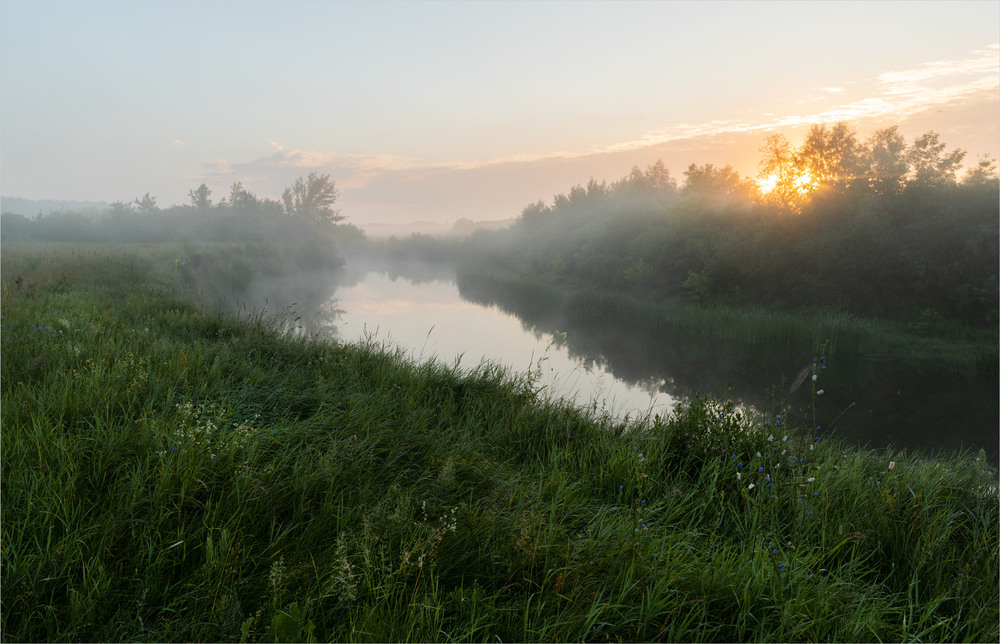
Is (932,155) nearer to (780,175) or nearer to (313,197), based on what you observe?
(780,175)

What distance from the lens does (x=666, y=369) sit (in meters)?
14.2

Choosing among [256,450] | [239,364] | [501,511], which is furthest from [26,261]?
[501,511]

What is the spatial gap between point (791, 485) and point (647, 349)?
44.2ft

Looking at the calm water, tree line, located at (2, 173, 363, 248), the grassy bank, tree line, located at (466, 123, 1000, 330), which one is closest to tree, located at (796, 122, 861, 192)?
tree line, located at (466, 123, 1000, 330)

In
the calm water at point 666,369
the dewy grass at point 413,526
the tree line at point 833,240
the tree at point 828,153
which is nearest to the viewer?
the dewy grass at point 413,526

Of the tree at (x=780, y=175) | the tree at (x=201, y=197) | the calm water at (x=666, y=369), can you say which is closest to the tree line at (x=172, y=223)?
the tree at (x=201, y=197)

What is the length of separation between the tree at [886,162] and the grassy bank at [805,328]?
6699 mm

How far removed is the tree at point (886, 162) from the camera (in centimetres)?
2217

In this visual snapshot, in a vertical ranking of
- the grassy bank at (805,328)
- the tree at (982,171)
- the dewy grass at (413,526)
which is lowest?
the grassy bank at (805,328)

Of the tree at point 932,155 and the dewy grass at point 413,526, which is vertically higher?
the tree at point 932,155

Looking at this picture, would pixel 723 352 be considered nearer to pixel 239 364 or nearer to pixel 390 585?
pixel 239 364

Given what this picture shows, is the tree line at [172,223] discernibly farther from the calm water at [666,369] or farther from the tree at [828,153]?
the tree at [828,153]

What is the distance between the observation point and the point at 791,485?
12.9ft

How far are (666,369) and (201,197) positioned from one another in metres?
51.7
